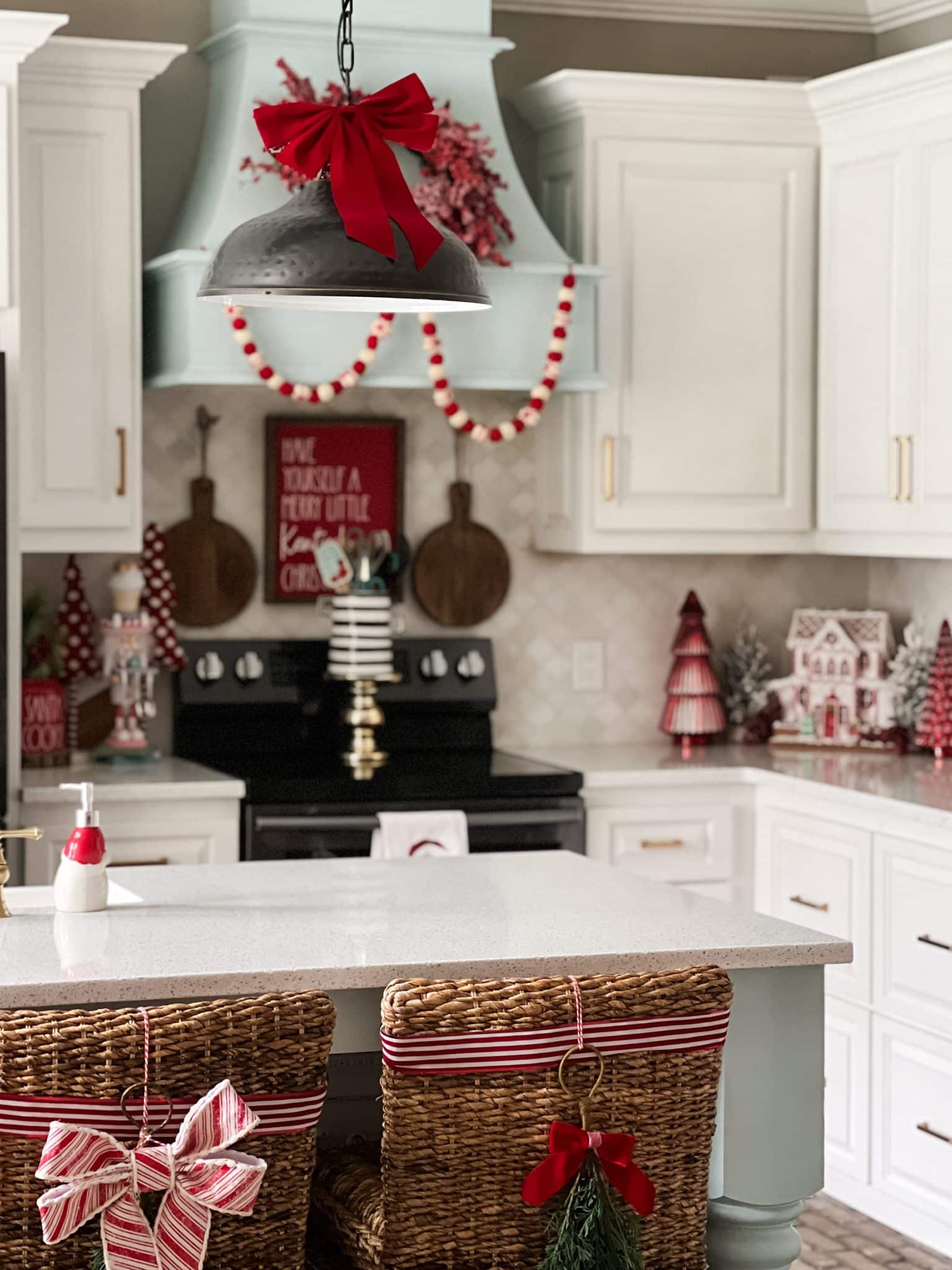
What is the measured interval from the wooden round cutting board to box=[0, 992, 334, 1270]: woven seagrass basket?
9.43 feet

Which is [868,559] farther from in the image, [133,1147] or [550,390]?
[133,1147]

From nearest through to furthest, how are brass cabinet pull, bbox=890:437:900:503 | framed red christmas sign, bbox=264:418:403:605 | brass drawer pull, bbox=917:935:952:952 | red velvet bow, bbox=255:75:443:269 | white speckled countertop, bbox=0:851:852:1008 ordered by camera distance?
white speckled countertop, bbox=0:851:852:1008, red velvet bow, bbox=255:75:443:269, brass drawer pull, bbox=917:935:952:952, brass cabinet pull, bbox=890:437:900:503, framed red christmas sign, bbox=264:418:403:605

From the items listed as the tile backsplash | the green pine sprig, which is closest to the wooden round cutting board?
the tile backsplash

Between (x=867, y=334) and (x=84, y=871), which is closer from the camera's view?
(x=84, y=871)

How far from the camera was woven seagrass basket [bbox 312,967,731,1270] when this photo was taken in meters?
1.97

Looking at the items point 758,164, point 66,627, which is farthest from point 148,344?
point 758,164

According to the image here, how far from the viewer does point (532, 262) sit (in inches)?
171

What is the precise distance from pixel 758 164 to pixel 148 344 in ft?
5.14

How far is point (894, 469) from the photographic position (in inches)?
174

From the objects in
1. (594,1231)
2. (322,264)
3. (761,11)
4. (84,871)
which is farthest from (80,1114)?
(761,11)

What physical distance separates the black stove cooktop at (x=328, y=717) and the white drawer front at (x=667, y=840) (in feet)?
0.49

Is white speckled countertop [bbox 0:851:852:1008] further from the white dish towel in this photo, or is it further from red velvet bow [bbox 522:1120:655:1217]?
the white dish towel

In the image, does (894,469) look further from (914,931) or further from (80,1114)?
(80,1114)

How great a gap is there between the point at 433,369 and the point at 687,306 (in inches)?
28.1
